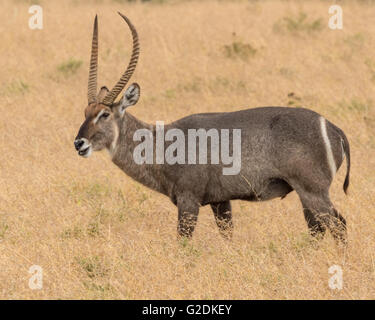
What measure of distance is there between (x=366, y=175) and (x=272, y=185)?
2461 mm

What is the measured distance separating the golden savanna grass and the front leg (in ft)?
0.54

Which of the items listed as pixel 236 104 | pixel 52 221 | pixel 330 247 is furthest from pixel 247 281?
pixel 236 104

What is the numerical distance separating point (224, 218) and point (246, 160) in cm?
76

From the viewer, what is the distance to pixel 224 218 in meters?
7.07

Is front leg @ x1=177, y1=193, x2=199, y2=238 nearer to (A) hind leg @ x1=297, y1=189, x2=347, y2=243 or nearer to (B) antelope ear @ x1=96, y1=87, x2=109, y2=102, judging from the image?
(A) hind leg @ x1=297, y1=189, x2=347, y2=243

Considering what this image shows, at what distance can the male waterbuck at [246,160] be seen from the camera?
6.43 metres

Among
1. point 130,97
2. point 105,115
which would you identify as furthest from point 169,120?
point 105,115

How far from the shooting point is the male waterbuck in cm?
643

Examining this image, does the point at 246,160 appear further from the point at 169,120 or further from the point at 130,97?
the point at 169,120

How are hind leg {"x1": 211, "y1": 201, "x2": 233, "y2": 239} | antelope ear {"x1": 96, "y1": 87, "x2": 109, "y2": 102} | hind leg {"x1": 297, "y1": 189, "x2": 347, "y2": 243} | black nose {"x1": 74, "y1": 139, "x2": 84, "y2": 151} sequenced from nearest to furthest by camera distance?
1. hind leg {"x1": 297, "y1": 189, "x2": 347, "y2": 243}
2. black nose {"x1": 74, "y1": 139, "x2": 84, "y2": 151}
3. hind leg {"x1": 211, "y1": 201, "x2": 233, "y2": 239}
4. antelope ear {"x1": 96, "y1": 87, "x2": 109, "y2": 102}

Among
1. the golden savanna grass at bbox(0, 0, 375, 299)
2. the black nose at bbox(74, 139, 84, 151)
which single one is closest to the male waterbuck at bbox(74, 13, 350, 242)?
the black nose at bbox(74, 139, 84, 151)

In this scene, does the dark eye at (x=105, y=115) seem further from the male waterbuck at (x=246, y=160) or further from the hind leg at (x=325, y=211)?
the hind leg at (x=325, y=211)

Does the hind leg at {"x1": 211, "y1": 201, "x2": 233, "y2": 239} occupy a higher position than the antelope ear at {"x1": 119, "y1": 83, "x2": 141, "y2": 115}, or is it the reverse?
the antelope ear at {"x1": 119, "y1": 83, "x2": 141, "y2": 115}

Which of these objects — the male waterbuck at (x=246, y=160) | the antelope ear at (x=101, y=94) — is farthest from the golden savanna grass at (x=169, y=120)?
the antelope ear at (x=101, y=94)
